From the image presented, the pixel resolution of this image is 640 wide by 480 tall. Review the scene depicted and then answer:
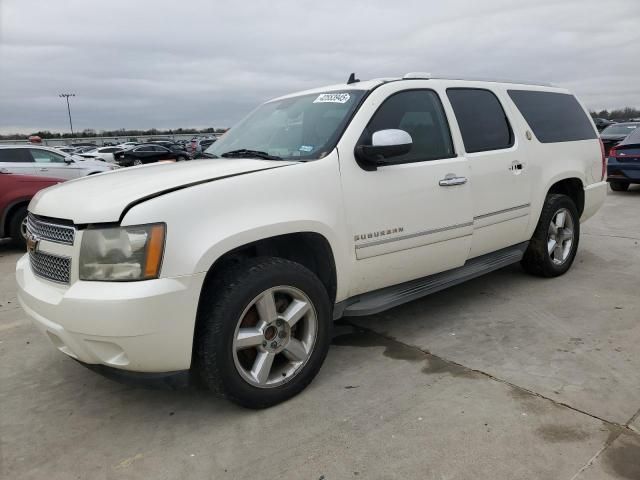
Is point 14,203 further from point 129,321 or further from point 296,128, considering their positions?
point 129,321

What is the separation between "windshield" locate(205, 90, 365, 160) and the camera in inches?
128

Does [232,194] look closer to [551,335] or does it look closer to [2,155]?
[551,335]

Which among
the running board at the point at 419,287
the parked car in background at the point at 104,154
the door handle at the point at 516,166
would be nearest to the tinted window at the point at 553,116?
the door handle at the point at 516,166

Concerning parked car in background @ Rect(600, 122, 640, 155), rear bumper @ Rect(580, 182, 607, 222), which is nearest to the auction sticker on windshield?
rear bumper @ Rect(580, 182, 607, 222)

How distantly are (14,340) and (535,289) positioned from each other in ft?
14.6

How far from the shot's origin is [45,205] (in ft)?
9.28

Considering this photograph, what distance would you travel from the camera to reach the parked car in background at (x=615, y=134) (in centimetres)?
1364

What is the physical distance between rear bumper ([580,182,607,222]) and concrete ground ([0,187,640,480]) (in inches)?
58.1

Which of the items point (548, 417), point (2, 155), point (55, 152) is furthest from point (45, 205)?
point (55, 152)

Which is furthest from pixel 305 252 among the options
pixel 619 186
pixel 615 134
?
pixel 615 134

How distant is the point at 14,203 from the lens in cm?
768

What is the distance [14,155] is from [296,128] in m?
7.95

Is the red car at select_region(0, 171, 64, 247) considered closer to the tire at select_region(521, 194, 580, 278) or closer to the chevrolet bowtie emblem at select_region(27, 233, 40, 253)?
the chevrolet bowtie emblem at select_region(27, 233, 40, 253)

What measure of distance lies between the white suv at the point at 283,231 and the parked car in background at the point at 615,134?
35.9ft
